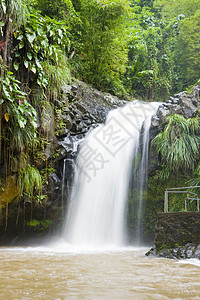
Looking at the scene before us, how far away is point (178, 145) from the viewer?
8047mm

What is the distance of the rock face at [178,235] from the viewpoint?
5004mm

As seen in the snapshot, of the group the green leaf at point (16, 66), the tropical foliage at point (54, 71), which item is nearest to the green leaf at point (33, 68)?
the tropical foliage at point (54, 71)

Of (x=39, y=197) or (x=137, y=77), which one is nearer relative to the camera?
(x=39, y=197)

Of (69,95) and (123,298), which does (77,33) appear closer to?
(69,95)

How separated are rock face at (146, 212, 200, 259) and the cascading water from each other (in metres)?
2.43

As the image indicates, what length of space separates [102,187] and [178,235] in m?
3.44

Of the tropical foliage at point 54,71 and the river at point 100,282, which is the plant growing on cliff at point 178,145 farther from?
the river at point 100,282

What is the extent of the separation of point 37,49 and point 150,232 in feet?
20.9

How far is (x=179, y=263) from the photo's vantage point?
4395 millimetres

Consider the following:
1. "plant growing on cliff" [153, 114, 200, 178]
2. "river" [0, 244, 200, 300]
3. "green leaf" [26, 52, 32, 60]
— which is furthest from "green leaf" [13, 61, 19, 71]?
"river" [0, 244, 200, 300]

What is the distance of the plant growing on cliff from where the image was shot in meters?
7.94

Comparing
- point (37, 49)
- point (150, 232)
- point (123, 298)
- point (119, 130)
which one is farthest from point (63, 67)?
point (123, 298)

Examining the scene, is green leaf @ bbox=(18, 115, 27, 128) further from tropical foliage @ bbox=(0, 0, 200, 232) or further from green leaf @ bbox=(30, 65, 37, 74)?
green leaf @ bbox=(30, 65, 37, 74)

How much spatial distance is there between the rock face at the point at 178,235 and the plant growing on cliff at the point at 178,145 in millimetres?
2728
